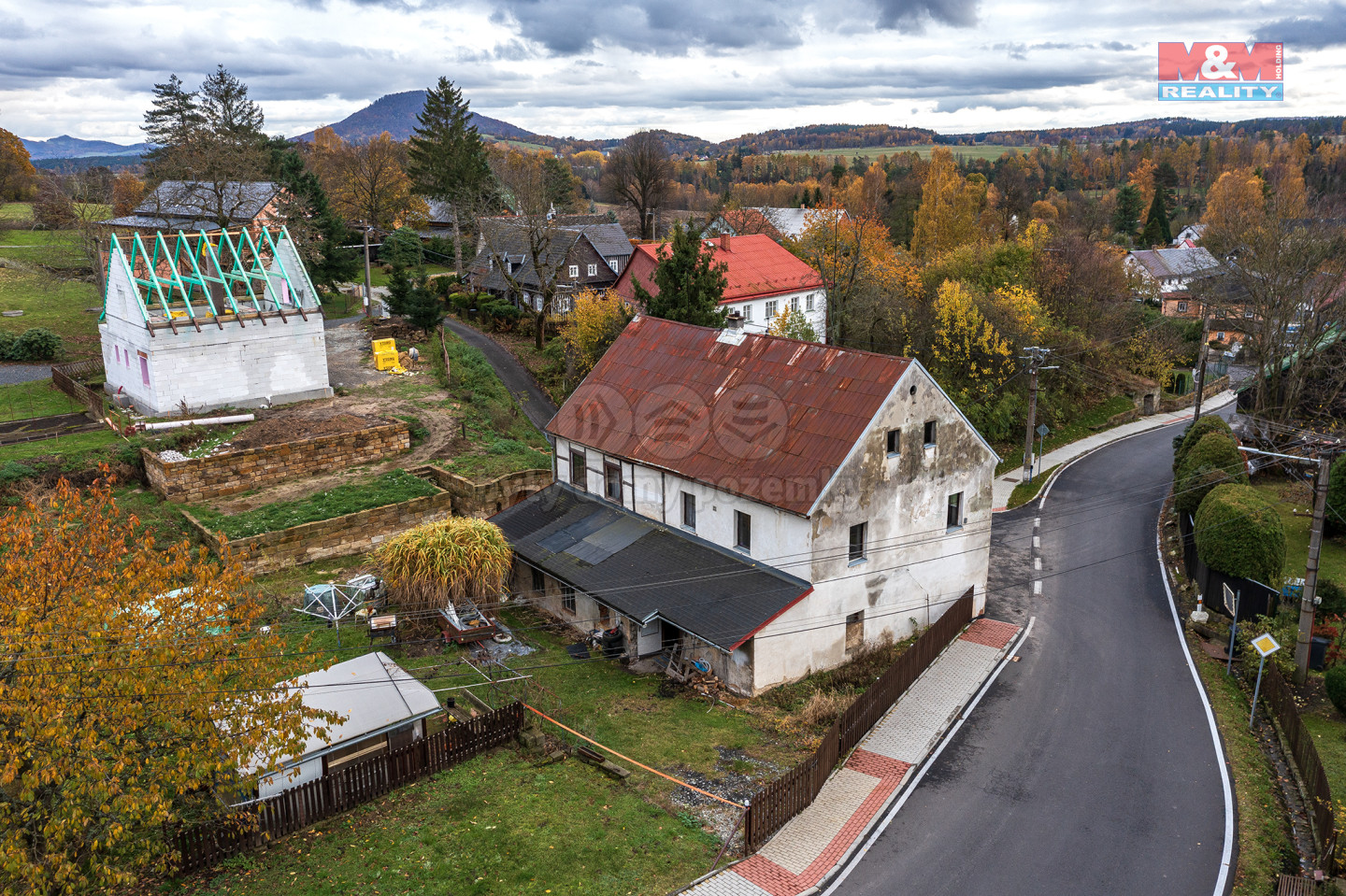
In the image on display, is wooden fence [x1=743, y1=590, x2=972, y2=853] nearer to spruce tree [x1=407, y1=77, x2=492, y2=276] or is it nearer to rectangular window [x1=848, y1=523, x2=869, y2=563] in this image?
rectangular window [x1=848, y1=523, x2=869, y2=563]

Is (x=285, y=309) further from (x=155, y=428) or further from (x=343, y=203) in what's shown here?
(x=343, y=203)

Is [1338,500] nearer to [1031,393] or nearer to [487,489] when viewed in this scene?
[1031,393]

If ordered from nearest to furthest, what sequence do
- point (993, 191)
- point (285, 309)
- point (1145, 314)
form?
point (285, 309), point (1145, 314), point (993, 191)

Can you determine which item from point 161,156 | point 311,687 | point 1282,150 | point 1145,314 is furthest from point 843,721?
point 1282,150

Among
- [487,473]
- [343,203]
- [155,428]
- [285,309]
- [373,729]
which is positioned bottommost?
[373,729]

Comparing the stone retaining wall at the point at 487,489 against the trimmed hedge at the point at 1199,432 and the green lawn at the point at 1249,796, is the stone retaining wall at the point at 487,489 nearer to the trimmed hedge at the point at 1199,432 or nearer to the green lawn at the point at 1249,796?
the green lawn at the point at 1249,796

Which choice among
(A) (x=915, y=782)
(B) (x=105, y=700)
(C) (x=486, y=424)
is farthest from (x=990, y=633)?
(B) (x=105, y=700)
